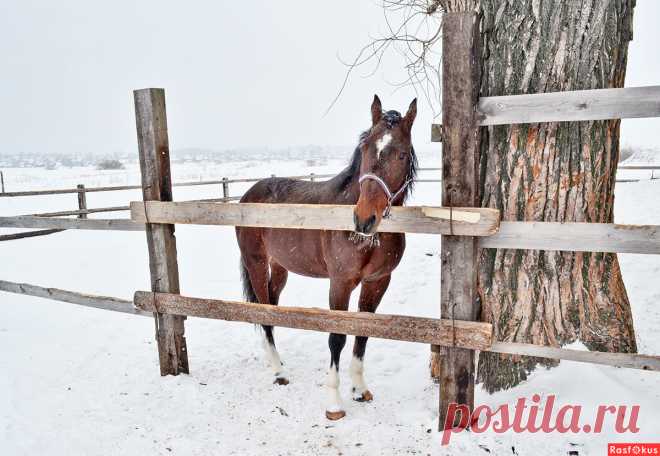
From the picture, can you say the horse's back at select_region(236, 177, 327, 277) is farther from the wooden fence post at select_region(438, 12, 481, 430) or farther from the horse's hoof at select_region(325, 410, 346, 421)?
the wooden fence post at select_region(438, 12, 481, 430)

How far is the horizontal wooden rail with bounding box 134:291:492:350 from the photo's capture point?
2.40 metres

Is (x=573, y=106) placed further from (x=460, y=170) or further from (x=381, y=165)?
(x=381, y=165)

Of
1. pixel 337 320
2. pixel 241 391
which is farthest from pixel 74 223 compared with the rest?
pixel 337 320

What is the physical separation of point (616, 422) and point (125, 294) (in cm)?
597

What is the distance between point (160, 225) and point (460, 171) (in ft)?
7.77

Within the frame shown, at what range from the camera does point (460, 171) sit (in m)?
2.32

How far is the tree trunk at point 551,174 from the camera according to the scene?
2383 millimetres

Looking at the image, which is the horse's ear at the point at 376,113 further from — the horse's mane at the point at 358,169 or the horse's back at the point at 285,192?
the horse's back at the point at 285,192

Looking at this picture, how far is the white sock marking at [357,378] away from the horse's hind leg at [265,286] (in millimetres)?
609

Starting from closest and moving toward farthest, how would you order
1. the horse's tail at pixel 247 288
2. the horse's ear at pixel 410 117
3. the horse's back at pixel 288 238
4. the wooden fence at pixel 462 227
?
the wooden fence at pixel 462 227 → the horse's ear at pixel 410 117 → the horse's back at pixel 288 238 → the horse's tail at pixel 247 288

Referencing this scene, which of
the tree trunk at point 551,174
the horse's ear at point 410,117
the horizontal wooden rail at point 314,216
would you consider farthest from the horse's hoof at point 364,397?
the horse's ear at point 410,117

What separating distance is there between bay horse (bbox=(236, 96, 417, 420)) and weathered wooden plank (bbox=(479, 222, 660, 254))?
68 centimetres

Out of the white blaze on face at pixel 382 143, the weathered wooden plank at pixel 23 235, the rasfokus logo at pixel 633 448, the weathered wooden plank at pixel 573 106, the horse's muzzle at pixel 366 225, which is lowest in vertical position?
the rasfokus logo at pixel 633 448

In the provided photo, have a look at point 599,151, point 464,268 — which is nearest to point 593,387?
point 464,268
